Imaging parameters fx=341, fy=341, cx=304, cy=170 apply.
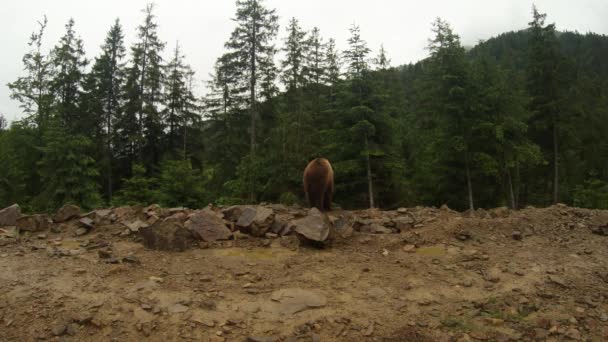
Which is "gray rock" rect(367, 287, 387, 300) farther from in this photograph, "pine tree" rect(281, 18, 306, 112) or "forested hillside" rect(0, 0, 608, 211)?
"pine tree" rect(281, 18, 306, 112)

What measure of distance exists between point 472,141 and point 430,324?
1401 centimetres

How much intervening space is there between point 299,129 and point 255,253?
31.7ft

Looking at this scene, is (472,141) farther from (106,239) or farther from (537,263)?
(106,239)

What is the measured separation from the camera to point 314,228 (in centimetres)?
594

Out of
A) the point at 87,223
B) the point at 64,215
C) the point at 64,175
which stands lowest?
the point at 87,223

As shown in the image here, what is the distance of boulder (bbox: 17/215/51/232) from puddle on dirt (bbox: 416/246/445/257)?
7.36 metres

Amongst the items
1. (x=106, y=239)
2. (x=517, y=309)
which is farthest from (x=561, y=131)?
(x=106, y=239)

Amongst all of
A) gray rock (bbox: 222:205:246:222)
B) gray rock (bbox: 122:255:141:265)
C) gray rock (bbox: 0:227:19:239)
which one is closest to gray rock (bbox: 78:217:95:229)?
gray rock (bbox: 0:227:19:239)

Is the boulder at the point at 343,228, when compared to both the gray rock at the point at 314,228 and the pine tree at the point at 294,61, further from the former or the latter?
the pine tree at the point at 294,61

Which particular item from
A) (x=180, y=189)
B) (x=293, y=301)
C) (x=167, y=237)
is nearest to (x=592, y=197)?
(x=180, y=189)

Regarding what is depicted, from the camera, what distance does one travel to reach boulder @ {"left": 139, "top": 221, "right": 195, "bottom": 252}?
5773 mm

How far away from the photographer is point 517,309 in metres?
4.05

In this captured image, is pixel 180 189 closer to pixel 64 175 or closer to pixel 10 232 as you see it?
pixel 64 175

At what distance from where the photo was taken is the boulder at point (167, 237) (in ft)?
18.9
